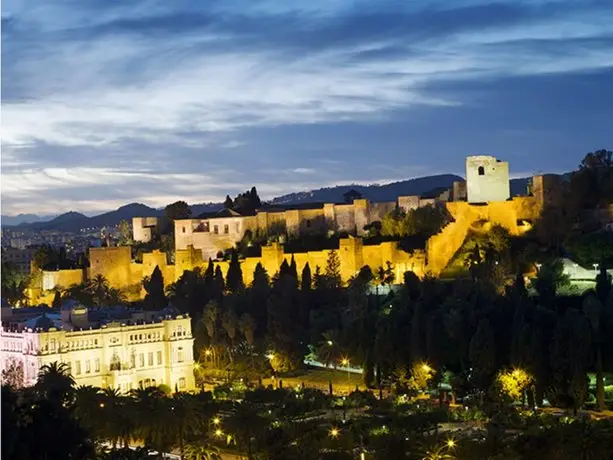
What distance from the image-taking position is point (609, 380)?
31.8m

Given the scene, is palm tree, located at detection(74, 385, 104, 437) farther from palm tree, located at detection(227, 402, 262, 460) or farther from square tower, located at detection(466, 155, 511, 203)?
square tower, located at detection(466, 155, 511, 203)

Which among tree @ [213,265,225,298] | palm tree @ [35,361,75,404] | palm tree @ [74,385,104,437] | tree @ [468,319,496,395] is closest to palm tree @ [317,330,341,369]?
tree @ [468,319,496,395]

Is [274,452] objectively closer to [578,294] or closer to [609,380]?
[609,380]

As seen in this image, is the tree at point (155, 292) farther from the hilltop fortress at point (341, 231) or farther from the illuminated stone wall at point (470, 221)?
the illuminated stone wall at point (470, 221)

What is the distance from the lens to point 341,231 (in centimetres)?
5609

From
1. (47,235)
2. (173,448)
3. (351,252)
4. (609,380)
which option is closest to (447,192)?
(351,252)

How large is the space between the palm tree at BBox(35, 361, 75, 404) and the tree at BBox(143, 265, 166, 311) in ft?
33.7

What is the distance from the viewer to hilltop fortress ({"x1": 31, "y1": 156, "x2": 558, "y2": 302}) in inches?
1841

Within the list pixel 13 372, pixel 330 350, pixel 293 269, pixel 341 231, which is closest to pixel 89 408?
pixel 13 372

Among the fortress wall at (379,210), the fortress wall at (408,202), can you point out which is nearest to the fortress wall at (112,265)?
the fortress wall at (379,210)

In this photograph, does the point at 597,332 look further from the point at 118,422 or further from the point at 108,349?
the point at 108,349

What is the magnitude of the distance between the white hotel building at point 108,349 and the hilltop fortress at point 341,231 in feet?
35.6

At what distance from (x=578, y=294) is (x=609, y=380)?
22.2ft

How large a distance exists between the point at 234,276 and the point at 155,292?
304 centimetres
